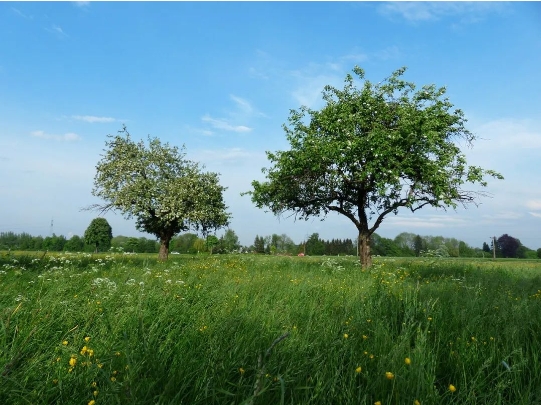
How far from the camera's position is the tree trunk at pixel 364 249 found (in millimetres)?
19062

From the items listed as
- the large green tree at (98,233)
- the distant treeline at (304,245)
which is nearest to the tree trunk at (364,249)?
the distant treeline at (304,245)

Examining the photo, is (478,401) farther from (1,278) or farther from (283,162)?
(283,162)

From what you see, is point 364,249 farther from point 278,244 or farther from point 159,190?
point 278,244

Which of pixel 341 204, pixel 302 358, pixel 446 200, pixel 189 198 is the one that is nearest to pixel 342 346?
pixel 302 358

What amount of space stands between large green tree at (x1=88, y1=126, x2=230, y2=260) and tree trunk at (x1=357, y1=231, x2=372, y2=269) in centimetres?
1280

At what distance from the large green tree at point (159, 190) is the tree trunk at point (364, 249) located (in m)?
12.8

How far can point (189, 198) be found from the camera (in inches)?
1097

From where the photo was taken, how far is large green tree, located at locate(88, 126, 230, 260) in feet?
88.9

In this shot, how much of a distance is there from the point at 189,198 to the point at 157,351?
2512 cm

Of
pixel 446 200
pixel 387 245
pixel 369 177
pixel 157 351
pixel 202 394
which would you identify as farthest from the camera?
pixel 387 245

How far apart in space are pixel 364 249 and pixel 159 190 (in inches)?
643

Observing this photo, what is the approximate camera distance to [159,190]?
27.9m

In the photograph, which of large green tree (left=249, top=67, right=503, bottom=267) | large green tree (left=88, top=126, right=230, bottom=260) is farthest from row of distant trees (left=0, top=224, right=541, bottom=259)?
large green tree (left=249, top=67, right=503, bottom=267)

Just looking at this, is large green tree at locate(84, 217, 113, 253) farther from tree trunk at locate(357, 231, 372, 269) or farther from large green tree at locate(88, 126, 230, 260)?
tree trunk at locate(357, 231, 372, 269)
